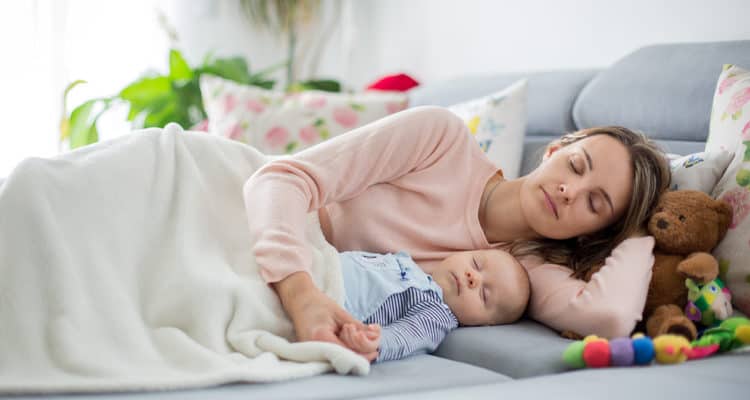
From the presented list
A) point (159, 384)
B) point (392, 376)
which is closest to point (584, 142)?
point (392, 376)

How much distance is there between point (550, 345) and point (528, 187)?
1.14 feet

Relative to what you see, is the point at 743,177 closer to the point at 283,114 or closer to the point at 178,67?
the point at 283,114

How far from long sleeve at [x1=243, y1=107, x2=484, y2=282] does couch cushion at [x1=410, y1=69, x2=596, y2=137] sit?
677mm

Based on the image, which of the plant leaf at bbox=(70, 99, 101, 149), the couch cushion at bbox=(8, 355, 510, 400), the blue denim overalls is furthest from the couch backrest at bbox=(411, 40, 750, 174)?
the plant leaf at bbox=(70, 99, 101, 149)

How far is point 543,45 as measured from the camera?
2.91 metres

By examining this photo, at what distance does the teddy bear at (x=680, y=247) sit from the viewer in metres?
1.37

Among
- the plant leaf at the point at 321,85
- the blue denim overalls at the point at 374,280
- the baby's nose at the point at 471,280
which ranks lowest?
the plant leaf at the point at 321,85

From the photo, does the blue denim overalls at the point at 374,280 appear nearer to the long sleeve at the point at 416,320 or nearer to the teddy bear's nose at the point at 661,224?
the long sleeve at the point at 416,320

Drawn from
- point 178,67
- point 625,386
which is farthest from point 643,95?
point 178,67

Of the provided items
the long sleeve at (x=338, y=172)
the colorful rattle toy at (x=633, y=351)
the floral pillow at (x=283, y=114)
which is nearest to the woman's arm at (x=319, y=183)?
the long sleeve at (x=338, y=172)

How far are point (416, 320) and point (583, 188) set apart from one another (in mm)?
397

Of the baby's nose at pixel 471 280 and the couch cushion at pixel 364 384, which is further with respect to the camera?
the baby's nose at pixel 471 280

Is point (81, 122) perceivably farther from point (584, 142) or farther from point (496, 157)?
point (584, 142)

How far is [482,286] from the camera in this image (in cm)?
146
